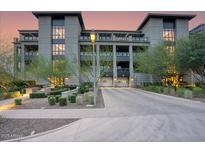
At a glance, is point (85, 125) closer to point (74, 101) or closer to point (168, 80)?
point (74, 101)

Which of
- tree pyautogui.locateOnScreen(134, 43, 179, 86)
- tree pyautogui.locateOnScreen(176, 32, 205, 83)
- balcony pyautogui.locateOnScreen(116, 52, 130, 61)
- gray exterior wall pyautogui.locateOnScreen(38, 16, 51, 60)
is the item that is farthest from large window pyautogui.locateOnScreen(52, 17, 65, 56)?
tree pyautogui.locateOnScreen(176, 32, 205, 83)

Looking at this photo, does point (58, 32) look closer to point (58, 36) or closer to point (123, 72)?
point (58, 36)

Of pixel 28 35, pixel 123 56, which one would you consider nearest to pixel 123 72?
pixel 123 56

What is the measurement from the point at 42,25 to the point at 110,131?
57537 mm

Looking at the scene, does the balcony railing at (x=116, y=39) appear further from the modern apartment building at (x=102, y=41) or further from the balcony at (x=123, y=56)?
the balcony at (x=123, y=56)

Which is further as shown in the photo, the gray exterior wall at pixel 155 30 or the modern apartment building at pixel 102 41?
the gray exterior wall at pixel 155 30

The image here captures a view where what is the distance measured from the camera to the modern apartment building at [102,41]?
60.3 m

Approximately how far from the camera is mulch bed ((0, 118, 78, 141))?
8000 millimetres

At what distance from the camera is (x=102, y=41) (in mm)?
62594

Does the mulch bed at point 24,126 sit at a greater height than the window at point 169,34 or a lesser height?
lesser

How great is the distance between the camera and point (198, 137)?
7523 mm

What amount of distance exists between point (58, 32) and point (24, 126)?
5533 cm

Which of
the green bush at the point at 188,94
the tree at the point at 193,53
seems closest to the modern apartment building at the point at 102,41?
the tree at the point at 193,53

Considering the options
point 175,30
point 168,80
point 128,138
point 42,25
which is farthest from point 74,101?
point 175,30
